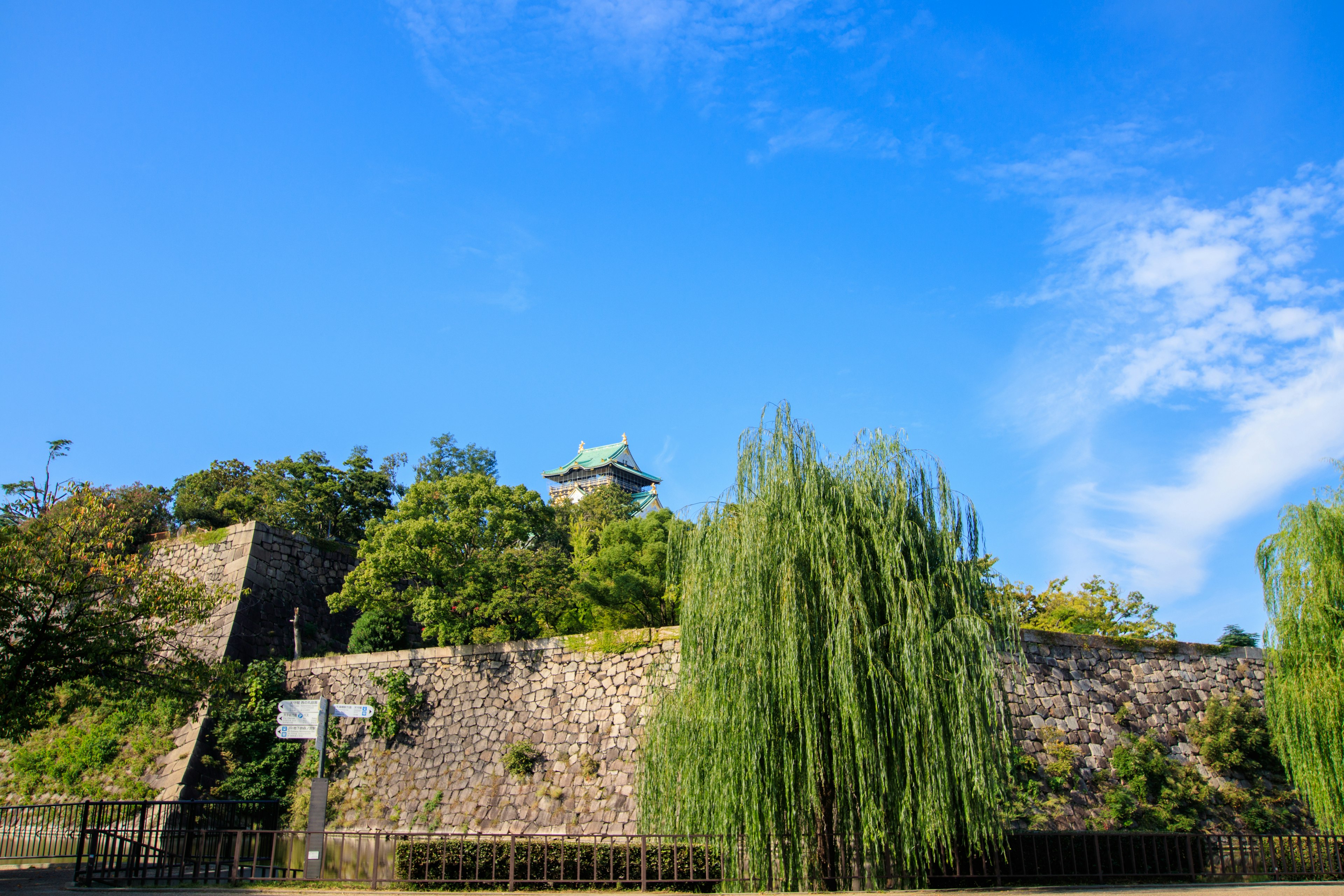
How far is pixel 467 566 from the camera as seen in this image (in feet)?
59.1

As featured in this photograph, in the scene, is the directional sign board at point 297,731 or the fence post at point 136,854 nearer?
the fence post at point 136,854

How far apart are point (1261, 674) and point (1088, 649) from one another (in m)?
3.82

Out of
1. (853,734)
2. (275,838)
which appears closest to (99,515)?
(275,838)

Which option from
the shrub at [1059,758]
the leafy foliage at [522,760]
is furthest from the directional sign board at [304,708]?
the shrub at [1059,758]

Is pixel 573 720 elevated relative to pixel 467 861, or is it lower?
elevated

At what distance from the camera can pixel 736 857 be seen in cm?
930

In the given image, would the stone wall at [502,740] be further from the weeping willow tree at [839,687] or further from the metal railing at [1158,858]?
the metal railing at [1158,858]

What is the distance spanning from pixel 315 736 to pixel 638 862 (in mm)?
4681

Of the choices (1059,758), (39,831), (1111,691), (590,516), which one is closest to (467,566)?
(39,831)

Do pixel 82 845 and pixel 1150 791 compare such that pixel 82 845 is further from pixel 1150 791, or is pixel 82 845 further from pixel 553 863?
pixel 1150 791

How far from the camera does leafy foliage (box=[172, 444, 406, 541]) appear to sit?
2622 centimetres

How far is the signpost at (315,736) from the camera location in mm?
10633

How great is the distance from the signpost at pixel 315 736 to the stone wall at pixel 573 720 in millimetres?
3577

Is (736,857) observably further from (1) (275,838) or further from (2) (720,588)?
(1) (275,838)
